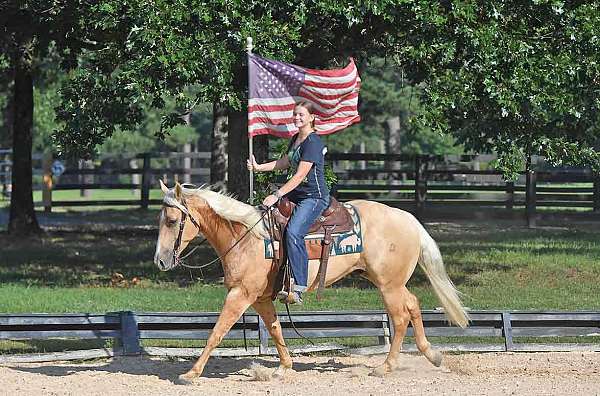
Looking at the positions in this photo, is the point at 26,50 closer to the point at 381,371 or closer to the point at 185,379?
the point at 185,379

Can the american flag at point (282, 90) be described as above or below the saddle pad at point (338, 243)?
above

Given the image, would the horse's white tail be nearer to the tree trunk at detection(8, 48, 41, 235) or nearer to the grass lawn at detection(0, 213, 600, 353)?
the grass lawn at detection(0, 213, 600, 353)

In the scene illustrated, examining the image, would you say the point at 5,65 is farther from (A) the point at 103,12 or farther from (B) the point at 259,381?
(B) the point at 259,381

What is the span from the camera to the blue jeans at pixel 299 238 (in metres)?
10.7

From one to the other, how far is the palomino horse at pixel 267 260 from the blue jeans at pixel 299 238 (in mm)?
238

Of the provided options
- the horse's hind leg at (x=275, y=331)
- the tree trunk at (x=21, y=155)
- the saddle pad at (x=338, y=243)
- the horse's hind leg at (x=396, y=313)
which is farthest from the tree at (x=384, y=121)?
the horse's hind leg at (x=275, y=331)

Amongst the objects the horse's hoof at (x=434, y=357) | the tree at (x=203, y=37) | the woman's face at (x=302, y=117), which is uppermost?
the tree at (x=203, y=37)

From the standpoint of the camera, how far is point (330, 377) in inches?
436

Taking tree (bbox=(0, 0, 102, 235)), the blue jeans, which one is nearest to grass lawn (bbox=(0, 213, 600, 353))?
tree (bbox=(0, 0, 102, 235))

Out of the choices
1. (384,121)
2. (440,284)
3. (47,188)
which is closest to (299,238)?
(440,284)

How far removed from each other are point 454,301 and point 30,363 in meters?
4.63

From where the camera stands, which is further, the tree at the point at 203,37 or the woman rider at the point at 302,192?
the tree at the point at 203,37

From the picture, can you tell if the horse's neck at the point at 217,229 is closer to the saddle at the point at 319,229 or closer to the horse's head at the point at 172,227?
the horse's head at the point at 172,227

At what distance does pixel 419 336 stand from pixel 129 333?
10.6 feet
